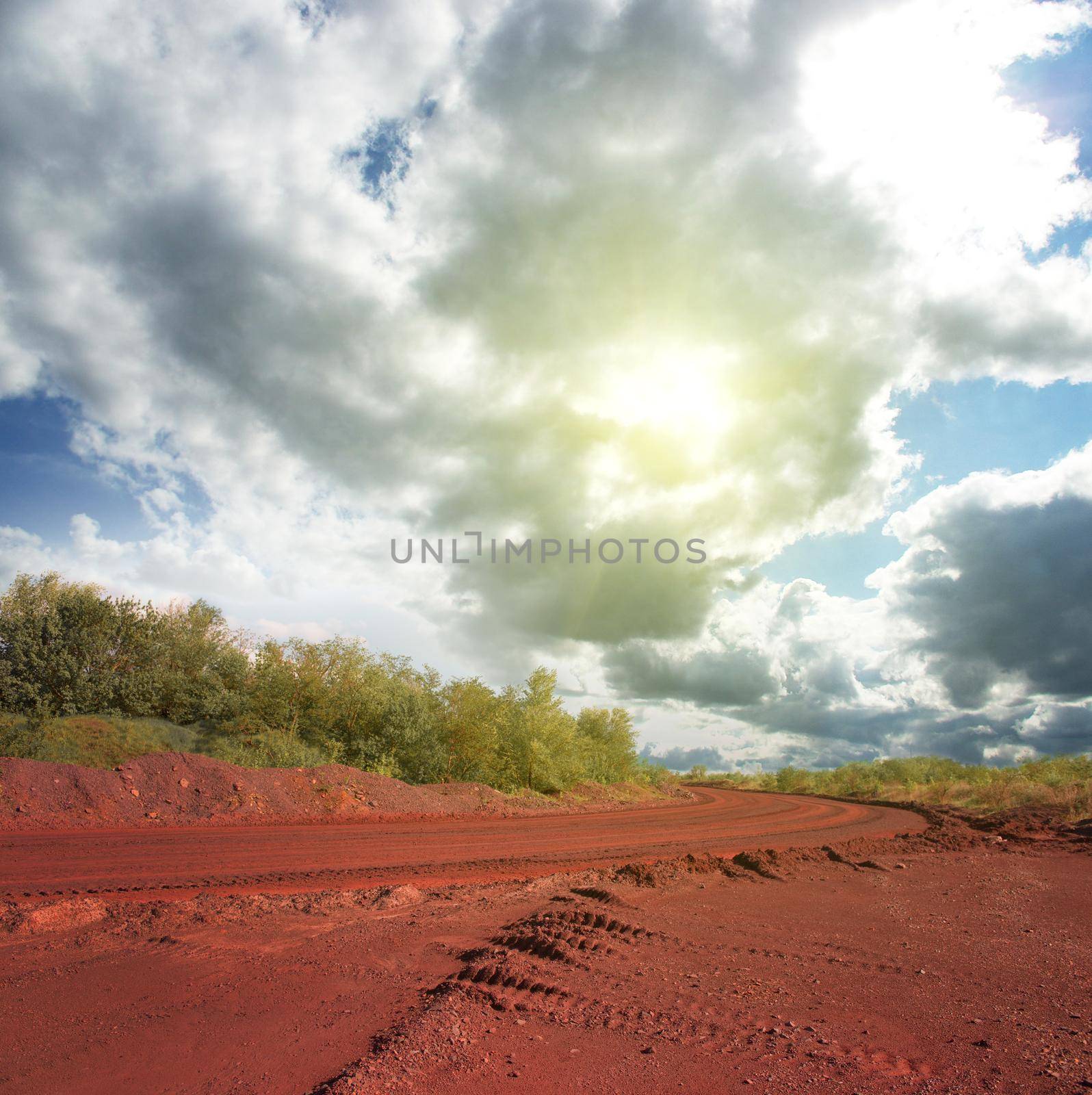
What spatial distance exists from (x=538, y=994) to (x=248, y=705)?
75.6 ft

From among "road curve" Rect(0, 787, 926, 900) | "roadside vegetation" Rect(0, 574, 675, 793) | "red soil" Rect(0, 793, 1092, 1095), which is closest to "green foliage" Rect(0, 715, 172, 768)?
"roadside vegetation" Rect(0, 574, 675, 793)

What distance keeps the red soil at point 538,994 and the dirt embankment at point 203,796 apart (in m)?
9.55

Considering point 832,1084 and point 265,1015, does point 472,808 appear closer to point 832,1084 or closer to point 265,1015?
point 265,1015

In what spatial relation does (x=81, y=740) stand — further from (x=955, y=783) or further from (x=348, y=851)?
(x=955, y=783)

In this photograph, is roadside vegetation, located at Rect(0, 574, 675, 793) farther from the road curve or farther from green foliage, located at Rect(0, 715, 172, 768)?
the road curve

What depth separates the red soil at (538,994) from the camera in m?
3.94

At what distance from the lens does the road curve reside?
31.3ft

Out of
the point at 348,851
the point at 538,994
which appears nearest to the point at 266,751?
the point at 348,851

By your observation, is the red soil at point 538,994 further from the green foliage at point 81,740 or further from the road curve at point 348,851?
the green foliage at point 81,740

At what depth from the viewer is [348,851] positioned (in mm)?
12930

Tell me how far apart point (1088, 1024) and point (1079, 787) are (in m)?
30.0

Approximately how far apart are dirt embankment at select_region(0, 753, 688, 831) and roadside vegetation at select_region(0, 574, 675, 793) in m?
2.61

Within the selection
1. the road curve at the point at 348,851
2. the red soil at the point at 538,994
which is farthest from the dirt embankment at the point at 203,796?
the red soil at the point at 538,994

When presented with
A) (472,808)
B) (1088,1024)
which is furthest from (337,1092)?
(472,808)
